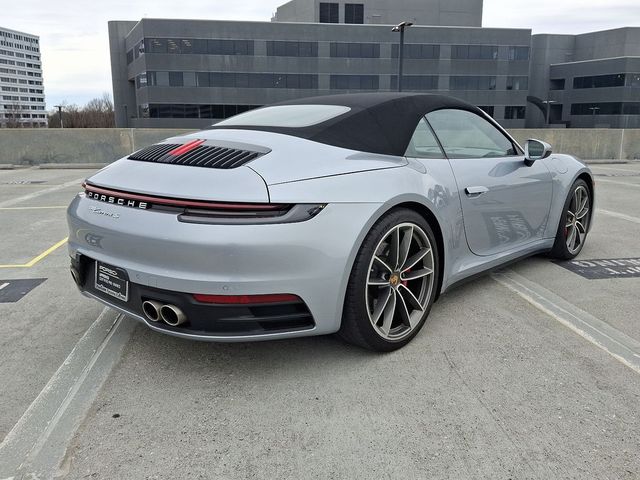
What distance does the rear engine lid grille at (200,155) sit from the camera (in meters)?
2.57

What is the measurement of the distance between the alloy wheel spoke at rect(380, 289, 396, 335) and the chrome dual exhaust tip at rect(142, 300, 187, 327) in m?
1.07

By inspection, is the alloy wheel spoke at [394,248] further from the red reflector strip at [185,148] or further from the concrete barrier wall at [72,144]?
the concrete barrier wall at [72,144]

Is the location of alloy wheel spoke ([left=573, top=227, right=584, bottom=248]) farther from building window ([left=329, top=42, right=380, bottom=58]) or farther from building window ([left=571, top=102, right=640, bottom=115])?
building window ([left=571, top=102, right=640, bottom=115])

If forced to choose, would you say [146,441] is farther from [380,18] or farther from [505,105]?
[380,18]

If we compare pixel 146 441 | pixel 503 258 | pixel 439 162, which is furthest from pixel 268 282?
pixel 503 258

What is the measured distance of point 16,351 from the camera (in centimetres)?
301

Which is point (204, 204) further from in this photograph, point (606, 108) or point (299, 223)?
point (606, 108)

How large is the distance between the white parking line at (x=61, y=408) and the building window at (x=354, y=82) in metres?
62.2

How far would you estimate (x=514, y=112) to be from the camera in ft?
215

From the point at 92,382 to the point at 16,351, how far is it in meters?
0.69

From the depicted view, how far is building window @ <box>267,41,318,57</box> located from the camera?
6166cm

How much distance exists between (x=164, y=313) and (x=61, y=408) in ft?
2.07

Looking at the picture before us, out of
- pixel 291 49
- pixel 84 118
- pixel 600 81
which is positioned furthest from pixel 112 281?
pixel 84 118

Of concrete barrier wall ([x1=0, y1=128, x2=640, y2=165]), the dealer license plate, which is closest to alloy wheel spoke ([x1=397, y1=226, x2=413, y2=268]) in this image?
the dealer license plate
